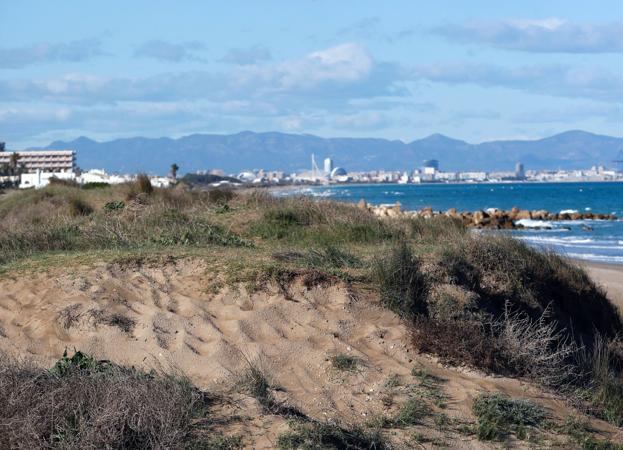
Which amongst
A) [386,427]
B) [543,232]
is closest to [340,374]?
[386,427]

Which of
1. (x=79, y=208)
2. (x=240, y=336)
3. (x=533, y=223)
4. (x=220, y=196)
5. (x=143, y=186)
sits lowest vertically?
(x=533, y=223)

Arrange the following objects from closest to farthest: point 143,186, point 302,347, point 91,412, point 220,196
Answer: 1. point 91,412
2. point 302,347
3. point 220,196
4. point 143,186

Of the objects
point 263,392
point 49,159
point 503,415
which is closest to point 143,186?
point 263,392

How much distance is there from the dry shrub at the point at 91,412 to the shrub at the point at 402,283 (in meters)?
3.42

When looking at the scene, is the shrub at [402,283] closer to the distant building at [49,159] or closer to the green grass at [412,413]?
the green grass at [412,413]

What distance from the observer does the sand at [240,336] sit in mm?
8367

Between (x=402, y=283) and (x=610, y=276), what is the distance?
1683 centimetres

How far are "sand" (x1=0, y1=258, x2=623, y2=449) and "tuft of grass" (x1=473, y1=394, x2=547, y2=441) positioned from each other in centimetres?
13

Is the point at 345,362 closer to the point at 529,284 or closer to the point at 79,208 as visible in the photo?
the point at 529,284

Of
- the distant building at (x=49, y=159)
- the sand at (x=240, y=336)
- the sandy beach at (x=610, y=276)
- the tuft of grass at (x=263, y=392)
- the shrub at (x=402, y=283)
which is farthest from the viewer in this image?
the distant building at (x=49, y=159)

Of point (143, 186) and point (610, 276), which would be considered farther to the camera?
point (143, 186)

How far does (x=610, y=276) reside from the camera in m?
25.7

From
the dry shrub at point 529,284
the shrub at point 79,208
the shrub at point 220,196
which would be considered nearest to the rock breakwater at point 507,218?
the shrub at point 220,196

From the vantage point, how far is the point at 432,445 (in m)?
7.62
